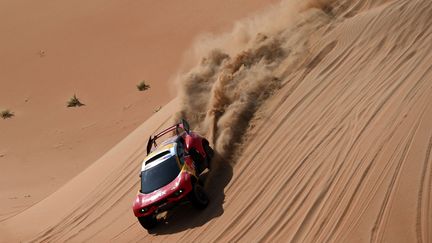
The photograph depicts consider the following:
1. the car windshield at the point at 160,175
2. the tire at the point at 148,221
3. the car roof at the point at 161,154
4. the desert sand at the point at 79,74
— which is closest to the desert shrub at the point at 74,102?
the desert sand at the point at 79,74

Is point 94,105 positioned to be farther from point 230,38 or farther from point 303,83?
point 303,83

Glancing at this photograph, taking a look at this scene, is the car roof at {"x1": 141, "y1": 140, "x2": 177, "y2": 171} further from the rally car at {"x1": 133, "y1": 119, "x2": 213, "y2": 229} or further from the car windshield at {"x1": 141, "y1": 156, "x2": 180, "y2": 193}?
the car windshield at {"x1": 141, "y1": 156, "x2": 180, "y2": 193}

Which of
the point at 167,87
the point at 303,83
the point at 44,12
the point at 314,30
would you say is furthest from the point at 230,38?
the point at 44,12

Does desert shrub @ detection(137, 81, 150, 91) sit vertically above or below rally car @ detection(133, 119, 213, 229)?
below

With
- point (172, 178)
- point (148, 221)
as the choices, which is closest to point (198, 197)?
point (172, 178)

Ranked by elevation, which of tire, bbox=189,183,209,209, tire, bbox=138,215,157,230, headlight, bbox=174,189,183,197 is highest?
headlight, bbox=174,189,183,197

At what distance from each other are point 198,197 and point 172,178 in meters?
0.68

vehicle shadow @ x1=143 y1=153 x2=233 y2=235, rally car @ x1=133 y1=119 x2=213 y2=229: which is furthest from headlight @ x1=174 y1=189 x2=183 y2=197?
vehicle shadow @ x1=143 y1=153 x2=233 y2=235

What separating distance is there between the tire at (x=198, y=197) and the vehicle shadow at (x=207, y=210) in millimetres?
157

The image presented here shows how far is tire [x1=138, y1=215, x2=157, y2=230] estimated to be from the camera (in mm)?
11727

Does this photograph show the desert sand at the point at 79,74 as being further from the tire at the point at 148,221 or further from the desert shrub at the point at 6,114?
the tire at the point at 148,221

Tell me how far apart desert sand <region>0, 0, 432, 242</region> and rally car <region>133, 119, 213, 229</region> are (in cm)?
38

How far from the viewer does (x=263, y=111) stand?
45.6 ft

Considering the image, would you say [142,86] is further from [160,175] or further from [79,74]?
[160,175]
